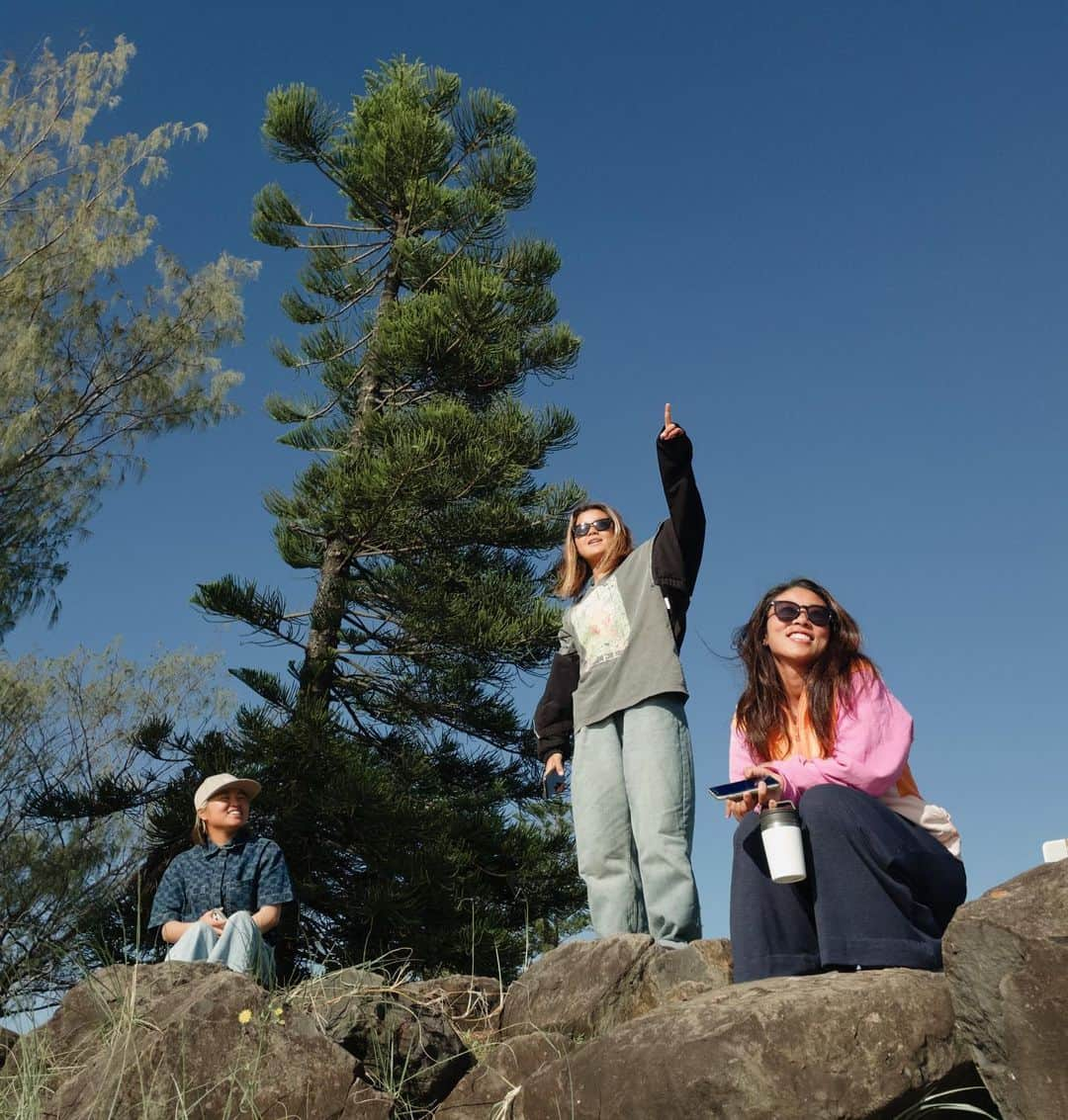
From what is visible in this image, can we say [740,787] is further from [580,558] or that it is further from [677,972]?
[580,558]

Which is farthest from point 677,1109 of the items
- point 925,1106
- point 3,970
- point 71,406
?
point 71,406

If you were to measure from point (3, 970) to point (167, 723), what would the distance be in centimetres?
220

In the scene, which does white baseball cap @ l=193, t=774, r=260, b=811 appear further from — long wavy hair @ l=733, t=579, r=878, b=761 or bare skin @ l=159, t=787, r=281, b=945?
long wavy hair @ l=733, t=579, r=878, b=761

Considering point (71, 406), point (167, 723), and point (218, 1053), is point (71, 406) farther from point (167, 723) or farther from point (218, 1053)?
point (218, 1053)

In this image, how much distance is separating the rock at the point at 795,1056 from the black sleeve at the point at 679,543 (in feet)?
6.74

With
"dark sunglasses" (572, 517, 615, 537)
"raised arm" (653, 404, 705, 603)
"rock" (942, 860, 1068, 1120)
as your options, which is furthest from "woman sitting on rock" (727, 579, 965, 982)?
"dark sunglasses" (572, 517, 615, 537)

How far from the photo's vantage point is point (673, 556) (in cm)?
426

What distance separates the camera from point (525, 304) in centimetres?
979

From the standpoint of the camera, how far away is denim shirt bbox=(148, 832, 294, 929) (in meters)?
4.35

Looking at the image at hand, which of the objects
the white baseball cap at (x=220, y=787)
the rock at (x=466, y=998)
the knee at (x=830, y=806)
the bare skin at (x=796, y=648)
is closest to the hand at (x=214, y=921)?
the white baseball cap at (x=220, y=787)

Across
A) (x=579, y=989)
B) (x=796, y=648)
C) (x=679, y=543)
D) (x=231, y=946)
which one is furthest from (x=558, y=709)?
(x=796, y=648)

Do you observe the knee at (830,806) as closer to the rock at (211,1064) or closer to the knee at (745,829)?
the knee at (745,829)

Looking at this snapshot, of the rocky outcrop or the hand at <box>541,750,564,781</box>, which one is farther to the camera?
the hand at <box>541,750,564,781</box>

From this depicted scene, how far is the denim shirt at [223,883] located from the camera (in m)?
4.35
